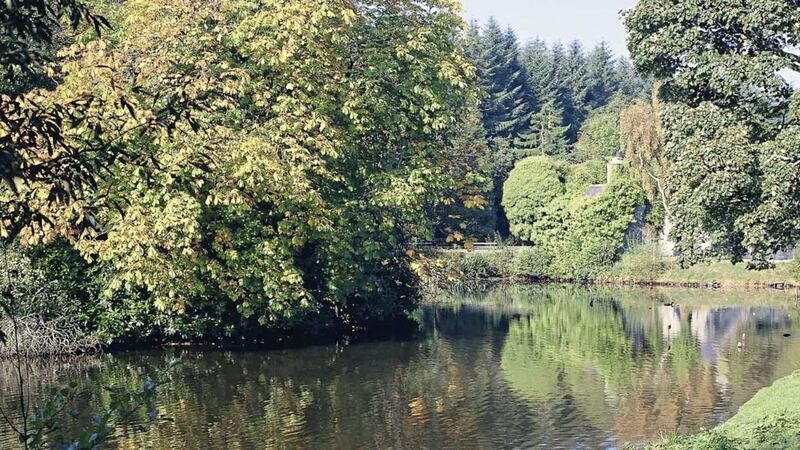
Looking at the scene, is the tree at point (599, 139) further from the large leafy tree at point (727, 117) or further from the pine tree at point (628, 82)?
the large leafy tree at point (727, 117)

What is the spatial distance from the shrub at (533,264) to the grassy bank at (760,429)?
118ft

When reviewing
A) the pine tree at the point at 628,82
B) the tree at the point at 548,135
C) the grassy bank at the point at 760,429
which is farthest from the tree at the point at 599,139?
the grassy bank at the point at 760,429

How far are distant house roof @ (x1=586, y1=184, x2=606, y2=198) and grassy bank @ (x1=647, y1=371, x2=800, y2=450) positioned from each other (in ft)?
123

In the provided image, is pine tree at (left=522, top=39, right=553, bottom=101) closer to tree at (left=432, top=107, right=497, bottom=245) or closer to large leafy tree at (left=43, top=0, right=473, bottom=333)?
tree at (left=432, top=107, right=497, bottom=245)

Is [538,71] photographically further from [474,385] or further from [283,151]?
[474,385]

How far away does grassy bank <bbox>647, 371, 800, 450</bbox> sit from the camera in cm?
1182

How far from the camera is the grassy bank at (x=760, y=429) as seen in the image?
465 inches

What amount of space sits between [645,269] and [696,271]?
2.92 metres

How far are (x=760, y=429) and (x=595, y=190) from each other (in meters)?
44.5

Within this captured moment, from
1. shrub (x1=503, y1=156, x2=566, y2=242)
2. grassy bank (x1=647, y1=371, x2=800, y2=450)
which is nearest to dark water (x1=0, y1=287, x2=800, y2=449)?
grassy bank (x1=647, y1=371, x2=800, y2=450)

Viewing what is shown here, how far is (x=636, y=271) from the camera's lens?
167 feet

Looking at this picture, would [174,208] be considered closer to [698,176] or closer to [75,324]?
[75,324]

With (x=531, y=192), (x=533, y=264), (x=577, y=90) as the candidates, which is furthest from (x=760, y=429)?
(x=577, y=90)

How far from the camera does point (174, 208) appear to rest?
22.6 m
